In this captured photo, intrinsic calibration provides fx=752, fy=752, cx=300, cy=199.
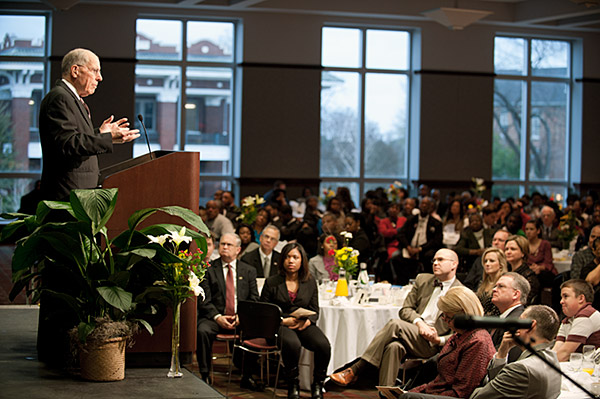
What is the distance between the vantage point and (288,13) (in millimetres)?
16016

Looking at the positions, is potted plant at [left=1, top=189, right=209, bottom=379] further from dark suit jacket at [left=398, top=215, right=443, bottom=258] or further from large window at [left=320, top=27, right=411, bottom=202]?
large window at [left=320, top=27, right=411, bottom=202]

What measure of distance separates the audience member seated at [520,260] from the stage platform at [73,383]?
15.0ft

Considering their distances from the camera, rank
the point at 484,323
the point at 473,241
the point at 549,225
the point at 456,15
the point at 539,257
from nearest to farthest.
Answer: the point at 484,323 < the point at 539,257 < the point at 473,241 < the point at 549,225 < the point at 456,15

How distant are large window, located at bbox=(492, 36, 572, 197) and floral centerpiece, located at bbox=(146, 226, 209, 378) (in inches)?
623

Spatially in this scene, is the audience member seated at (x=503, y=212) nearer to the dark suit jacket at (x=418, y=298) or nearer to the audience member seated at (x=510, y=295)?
the dark suit jacket at (x=418, y=298)

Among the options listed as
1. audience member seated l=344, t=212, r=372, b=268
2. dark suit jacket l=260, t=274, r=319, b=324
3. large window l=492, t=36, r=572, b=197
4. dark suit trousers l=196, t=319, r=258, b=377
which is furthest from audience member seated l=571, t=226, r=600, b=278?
large window l=492, t=36, r=572, b=197

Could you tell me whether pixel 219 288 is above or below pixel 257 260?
below

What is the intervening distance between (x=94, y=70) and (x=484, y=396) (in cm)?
250

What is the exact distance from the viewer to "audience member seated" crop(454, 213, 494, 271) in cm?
962

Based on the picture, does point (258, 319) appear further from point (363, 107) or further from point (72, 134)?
point (363, 107)

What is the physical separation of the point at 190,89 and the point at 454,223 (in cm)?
738

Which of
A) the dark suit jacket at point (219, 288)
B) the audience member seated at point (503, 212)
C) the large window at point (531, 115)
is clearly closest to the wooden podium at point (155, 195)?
the dark suit jacket at point (219, 288)

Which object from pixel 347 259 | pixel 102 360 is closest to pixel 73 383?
pixel 102 360

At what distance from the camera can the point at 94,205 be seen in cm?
262
